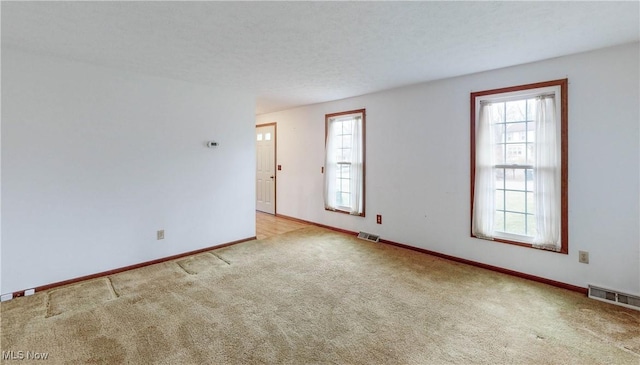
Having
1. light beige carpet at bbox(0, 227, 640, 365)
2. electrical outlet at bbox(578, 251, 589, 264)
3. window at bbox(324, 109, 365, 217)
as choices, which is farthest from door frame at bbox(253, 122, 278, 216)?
electrical outlet at bbox(578, 251, 589, 264)

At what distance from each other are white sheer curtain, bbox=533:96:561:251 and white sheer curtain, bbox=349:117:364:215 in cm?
237

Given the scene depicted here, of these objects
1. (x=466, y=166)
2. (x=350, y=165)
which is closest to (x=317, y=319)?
(x=466, y=166)

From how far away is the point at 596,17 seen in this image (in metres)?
2.18

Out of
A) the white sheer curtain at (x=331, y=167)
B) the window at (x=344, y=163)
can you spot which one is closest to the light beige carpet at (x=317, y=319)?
the window at (x=344, y=163)

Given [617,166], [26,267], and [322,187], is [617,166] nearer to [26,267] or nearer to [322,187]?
[322,187]

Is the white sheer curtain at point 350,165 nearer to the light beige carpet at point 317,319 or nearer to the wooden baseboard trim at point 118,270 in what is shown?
the light beige carpet at point 317,319

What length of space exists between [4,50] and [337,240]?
14.2 feet

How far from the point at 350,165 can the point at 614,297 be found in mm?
3481

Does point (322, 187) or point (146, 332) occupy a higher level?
point (322, 187)

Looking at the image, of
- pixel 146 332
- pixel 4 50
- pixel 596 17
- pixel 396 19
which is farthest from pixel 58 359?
pixel 596 17

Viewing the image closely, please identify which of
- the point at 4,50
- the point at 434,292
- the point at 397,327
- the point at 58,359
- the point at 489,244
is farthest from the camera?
the point at 489,244

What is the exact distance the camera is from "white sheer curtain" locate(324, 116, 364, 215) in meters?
4.87

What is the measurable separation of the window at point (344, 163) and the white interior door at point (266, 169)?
1.64 meters

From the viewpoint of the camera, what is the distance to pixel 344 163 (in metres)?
5.20
